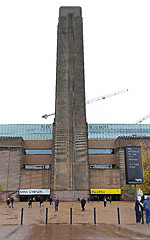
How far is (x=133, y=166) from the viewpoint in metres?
15.2

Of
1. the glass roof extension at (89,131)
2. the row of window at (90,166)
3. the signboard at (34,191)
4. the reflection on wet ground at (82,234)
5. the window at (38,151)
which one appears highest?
the glass roof extension at (89,131)

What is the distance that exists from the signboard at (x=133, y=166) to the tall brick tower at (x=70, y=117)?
31098mm

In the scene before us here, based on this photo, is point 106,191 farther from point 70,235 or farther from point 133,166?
point 70,235

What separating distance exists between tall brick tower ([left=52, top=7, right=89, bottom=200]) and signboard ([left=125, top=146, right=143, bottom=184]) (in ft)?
102

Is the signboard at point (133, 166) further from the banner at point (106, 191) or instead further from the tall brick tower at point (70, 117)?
the banner at point (106, 191)

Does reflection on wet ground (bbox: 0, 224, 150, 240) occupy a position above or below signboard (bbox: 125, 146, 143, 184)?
below

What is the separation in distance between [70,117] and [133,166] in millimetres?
36539

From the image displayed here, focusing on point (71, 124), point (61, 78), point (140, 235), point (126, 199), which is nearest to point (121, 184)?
point (126, 199)

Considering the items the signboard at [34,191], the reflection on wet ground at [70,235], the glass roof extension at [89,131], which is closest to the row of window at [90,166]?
the signboard at [34,191]

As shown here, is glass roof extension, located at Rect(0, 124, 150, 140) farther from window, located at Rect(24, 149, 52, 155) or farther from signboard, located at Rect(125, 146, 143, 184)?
signboard, located at Rect(125, 146, 143, 184)

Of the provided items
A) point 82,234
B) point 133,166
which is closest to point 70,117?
point 133,166

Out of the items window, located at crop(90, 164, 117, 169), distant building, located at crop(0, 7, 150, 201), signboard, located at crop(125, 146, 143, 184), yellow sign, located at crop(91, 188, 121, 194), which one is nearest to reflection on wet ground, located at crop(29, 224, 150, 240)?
signboard, located at crop(125, 146, 143, 184)

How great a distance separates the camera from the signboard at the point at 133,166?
1488 centimetres

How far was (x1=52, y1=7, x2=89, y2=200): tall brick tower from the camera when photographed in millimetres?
44500
